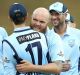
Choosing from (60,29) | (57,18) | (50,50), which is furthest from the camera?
(60,29)

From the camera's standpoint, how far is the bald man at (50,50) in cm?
460

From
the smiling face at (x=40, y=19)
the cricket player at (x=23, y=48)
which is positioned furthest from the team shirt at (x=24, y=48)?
the smiling face at (x=40, y=19)

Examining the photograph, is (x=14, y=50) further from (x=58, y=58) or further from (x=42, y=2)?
(x=42, y=2)

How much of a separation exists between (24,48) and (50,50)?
287 millimetres

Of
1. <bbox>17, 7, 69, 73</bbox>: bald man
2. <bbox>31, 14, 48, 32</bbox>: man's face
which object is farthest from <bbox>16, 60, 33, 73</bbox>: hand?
<bbox>31, 14, 48, 32</bbox>: man's face

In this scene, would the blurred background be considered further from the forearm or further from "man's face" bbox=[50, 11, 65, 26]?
the forearm

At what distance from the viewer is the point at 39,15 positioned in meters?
5.04

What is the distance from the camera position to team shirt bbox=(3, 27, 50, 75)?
4.61 metres

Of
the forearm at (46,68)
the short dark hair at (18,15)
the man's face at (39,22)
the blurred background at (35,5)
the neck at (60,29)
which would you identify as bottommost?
the blurred background at (35,5)

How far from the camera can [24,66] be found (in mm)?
4625

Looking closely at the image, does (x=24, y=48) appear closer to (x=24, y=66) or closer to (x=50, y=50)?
(x=24, y=66)

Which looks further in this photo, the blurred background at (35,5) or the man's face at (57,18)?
the blurred background at (35,5)

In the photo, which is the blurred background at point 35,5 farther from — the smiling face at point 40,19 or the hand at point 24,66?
the hand at point 24,66

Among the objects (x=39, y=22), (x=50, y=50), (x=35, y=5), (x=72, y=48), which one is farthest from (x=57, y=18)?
(x=35, y=5)
